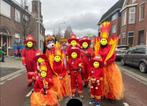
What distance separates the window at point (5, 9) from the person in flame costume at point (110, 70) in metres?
23.5

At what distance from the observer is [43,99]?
7.13 metres

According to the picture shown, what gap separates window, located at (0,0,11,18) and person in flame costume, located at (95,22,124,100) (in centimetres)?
2352

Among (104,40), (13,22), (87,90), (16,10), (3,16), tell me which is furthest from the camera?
(16,10)

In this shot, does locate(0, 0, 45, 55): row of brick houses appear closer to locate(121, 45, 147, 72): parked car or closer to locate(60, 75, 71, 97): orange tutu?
locate(121, 45, 147, 72): parked car

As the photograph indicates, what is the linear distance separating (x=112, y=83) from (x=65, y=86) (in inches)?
62.3

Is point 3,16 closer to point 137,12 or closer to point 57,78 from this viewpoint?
point 137,12

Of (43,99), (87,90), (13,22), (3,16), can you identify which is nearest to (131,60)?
(87,90)

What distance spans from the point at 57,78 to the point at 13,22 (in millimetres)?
27542

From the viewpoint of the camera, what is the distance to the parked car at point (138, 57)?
17370 mm

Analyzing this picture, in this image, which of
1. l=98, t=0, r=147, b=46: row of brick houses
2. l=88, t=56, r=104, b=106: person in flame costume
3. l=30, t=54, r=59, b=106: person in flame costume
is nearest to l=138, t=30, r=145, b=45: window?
l=98, t=0, r=147, b=46: row of brick houses

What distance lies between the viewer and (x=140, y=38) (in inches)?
1465

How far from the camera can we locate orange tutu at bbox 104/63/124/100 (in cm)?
891

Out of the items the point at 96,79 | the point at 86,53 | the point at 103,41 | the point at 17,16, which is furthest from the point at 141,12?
the point at 96,79

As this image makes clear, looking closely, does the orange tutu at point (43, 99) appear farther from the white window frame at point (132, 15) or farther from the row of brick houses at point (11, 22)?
the white window frame at point (132, 15)
